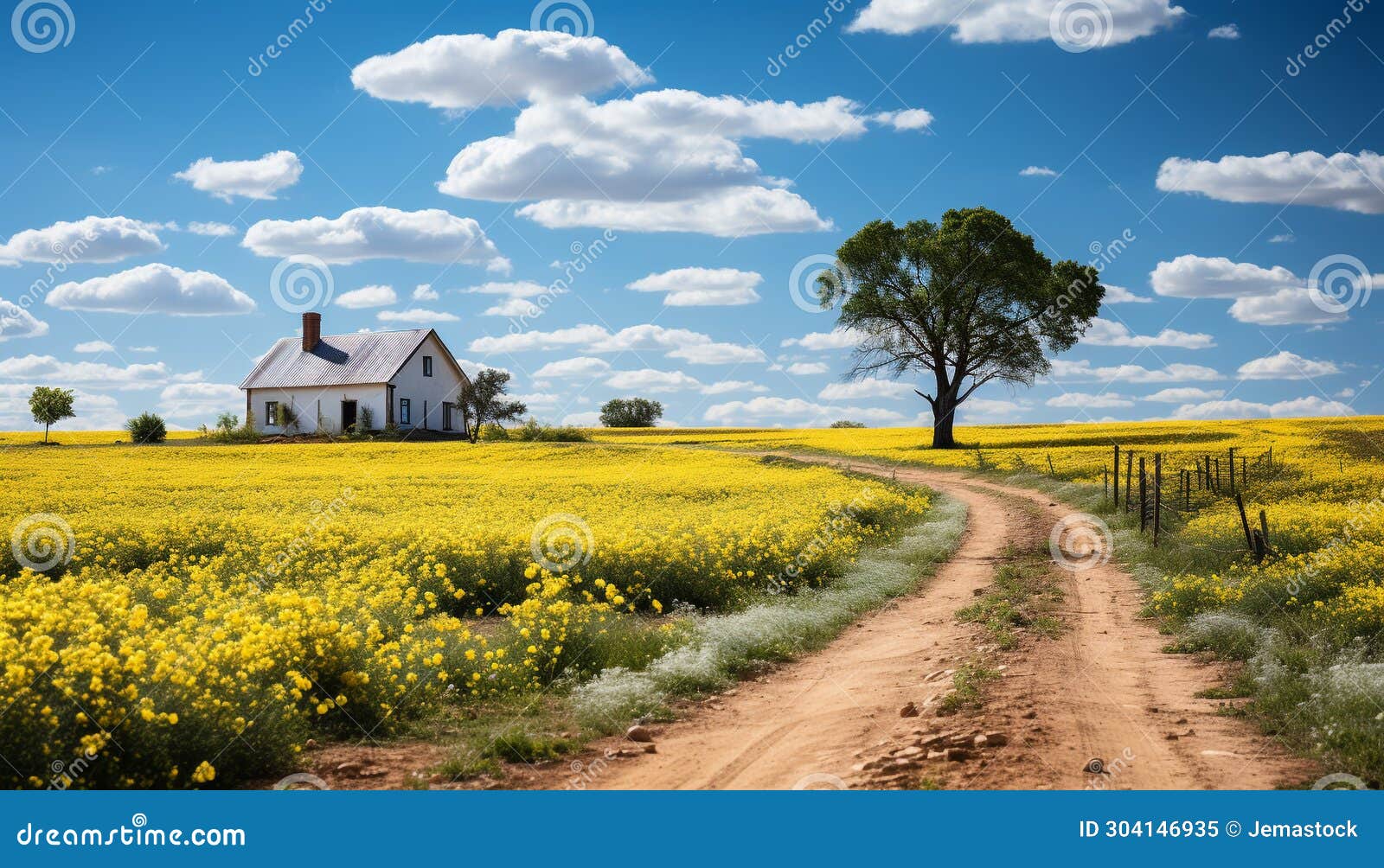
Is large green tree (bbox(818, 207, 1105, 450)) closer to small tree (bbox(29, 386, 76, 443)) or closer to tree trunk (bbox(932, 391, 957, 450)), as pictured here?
tree trunk (bbox(932, 391, 957, 450))

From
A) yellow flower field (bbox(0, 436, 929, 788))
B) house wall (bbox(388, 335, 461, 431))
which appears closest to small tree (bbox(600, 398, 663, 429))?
house wall (bbox(388, 335, 461, 431))

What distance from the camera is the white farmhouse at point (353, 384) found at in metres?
61.1

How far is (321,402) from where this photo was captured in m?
62.5

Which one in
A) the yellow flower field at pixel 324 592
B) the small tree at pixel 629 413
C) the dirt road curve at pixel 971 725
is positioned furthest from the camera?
the small tree at pixel 629 413

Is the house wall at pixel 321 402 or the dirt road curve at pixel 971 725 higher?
the house wall at pixel 321 402

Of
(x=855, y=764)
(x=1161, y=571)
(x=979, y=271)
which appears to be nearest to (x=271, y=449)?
(x=979, y=271)

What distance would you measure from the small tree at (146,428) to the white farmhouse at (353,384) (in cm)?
540

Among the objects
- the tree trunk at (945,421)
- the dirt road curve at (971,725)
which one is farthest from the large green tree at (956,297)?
the dirt road curve at (971,725)

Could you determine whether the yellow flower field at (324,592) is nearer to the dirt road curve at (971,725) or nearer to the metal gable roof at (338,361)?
the dirt road curve at (971,725)

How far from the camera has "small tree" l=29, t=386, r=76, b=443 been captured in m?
67.3

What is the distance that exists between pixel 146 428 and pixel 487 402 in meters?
20.5

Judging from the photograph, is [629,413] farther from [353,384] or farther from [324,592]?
[324,592]

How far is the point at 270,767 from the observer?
23.1 ft

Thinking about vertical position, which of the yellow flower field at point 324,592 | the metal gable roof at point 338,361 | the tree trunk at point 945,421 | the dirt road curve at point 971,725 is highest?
the metal gable roof at point 338,361
